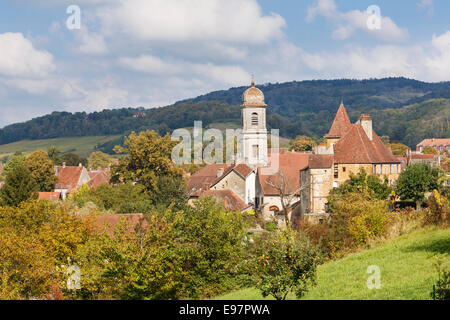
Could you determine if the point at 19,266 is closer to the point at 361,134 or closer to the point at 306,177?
the point at 306,177

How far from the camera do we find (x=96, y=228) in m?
32.6

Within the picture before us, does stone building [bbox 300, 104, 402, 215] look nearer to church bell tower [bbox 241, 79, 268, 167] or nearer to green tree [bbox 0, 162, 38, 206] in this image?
church bell tower [bbox 241, 79, 268, 167]

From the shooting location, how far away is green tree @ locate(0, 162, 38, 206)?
53.9 metres

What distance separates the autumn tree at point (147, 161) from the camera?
202 ft

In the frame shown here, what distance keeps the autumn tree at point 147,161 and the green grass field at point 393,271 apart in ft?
136

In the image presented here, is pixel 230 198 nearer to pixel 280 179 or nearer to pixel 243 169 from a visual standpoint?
pixel 243 169

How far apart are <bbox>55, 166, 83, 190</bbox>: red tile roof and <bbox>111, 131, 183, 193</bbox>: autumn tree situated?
80.1 feet

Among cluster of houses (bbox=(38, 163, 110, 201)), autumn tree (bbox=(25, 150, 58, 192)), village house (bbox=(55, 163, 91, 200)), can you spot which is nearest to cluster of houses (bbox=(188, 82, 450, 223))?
cluster of houses (bbox=(38, 163, 110, 201))

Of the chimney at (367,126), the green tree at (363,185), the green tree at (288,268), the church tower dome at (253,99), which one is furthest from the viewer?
the church tower dome at (253,99)

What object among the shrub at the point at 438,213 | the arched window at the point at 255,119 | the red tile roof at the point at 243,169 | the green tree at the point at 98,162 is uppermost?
the arched window at the point at 255,119

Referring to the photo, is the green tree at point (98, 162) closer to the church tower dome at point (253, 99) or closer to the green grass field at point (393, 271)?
the church tower dome at point (253, 99)

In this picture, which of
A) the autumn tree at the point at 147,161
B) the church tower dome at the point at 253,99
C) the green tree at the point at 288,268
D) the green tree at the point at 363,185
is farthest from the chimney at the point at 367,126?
the green tree at the point at 288,268

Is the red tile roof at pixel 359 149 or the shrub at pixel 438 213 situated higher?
the red tile roof at pixel 359 149
